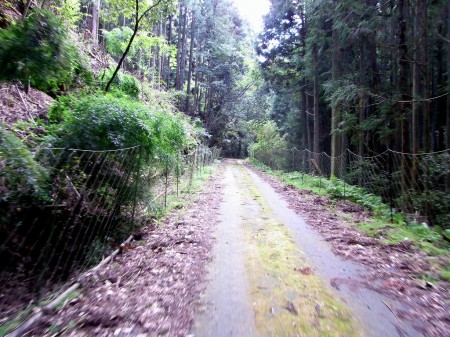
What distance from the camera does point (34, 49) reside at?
13.0 ft

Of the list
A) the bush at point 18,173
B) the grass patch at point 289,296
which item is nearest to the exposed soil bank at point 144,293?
the grass patch at point 289,296

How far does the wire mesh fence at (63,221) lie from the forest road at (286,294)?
6.23 ft

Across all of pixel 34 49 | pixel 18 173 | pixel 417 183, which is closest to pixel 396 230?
pixel 417 183

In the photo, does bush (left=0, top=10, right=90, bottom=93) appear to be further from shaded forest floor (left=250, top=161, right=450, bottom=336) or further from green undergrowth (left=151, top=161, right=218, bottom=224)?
shaded forest floor (left=250, top=161, right=450, bottom=336)

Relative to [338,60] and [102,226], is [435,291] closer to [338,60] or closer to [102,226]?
[102,226]

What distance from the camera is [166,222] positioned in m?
7.29

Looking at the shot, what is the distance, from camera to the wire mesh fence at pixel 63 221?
3.77 metres

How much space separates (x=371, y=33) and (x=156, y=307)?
40.2 feet

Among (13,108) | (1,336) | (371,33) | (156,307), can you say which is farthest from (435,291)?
(371,33)

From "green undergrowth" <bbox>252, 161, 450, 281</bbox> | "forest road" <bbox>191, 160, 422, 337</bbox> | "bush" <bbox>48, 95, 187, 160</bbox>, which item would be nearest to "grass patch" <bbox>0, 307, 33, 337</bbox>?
"forest road" <bbox>191, 160, 422, 337</bbox>

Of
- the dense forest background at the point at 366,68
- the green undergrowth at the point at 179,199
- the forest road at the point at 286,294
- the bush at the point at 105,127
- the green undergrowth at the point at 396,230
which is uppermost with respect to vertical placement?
the dense forest background at the point at 366,68

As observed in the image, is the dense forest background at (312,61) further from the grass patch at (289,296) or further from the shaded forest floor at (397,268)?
the grass patch at (289,296)

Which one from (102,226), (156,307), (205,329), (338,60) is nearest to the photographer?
(205,329)

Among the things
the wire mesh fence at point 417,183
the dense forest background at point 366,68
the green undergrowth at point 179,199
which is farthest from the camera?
the dense forest background at point 366,68
